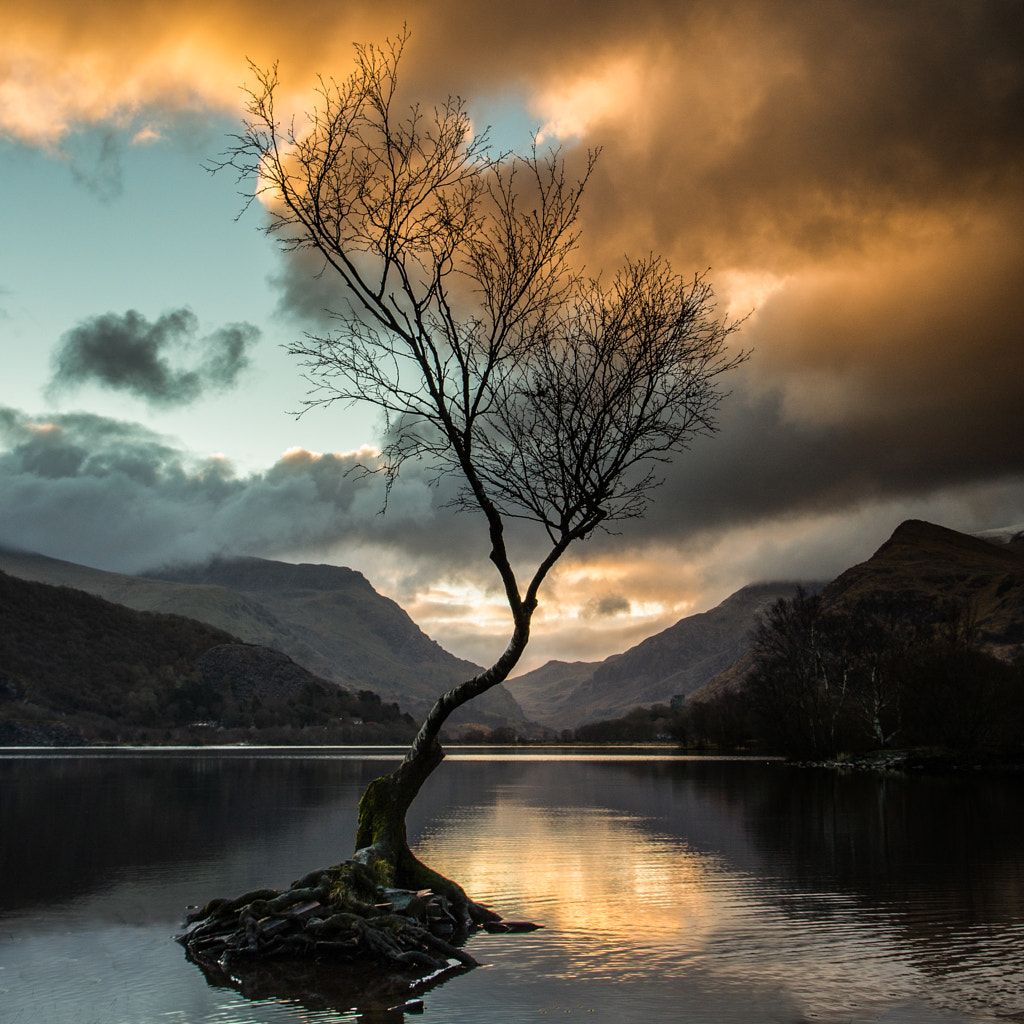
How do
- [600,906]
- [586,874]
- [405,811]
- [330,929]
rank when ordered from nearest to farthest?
[330,929], [405,811], [600,906], [586,874]

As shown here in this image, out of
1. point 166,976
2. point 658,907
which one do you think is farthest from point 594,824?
point 166,976

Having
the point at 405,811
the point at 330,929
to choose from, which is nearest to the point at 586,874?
the point at 405,811

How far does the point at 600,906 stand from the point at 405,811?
4.68 m

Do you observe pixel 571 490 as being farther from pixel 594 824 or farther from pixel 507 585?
pixel 594 824

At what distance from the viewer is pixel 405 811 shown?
17.9 meters

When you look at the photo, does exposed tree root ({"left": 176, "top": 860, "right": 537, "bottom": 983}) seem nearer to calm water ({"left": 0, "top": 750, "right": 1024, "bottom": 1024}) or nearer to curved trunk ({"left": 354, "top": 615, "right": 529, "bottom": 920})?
calm water ({"left": 0, "top": 750, "right": 1024, "bottom": 1024})

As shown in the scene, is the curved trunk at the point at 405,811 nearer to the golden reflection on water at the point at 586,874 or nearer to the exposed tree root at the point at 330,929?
the exposed tree root at the point at 330,929

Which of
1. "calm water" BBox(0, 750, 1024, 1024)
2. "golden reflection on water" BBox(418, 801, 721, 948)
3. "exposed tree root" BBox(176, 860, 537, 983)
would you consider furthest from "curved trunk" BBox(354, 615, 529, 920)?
"golden reflection on water" BBox(418, 801, 721, 948)

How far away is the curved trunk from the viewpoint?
17312 millimetres

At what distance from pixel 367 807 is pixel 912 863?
Answer: 15379 millimetres

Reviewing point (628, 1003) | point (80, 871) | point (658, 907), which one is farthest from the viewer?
point (80, 871)

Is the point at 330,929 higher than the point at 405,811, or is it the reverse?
the point at 405,811

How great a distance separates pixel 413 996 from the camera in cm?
1266

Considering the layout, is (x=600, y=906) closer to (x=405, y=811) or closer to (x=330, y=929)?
(x=405, y=811)
